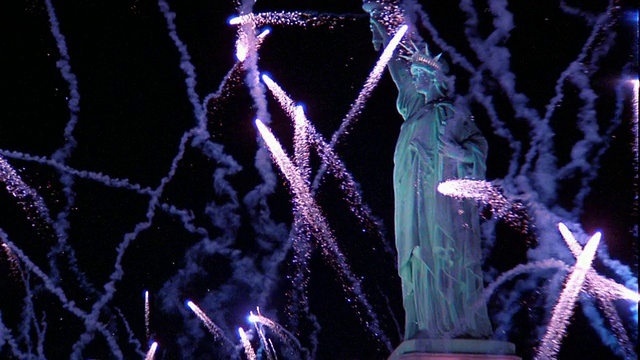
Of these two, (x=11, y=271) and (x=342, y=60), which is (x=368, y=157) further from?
(x=11, y=271)

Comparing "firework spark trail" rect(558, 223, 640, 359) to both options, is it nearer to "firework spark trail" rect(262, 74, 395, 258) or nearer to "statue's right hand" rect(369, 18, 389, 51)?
"firework spark trail" rect(262, 74, 395, 258)

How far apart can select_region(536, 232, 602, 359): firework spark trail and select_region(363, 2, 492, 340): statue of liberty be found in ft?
28.4

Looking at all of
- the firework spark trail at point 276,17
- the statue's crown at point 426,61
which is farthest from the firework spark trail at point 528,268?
the statue's crown at point 426,61

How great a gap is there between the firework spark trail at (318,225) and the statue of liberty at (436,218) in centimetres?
1122

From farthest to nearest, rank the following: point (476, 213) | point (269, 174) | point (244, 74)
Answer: point (269, 174) → point (244, 74) → point (476, 213)

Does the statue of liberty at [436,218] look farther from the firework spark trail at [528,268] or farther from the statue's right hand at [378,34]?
the firework spark trail at [528,268]

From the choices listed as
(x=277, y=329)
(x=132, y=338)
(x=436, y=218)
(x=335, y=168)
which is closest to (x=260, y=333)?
(x=277, y=329)

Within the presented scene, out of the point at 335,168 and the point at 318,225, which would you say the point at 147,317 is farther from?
the point at 335,168

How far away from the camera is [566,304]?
882 inches

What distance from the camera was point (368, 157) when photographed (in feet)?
80.6

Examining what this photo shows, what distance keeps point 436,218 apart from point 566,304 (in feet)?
38.9

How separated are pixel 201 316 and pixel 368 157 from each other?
889 cm

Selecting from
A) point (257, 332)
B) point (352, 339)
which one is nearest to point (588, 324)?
point (352, 339)

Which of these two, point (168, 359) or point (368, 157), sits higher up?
point (368, 157)
